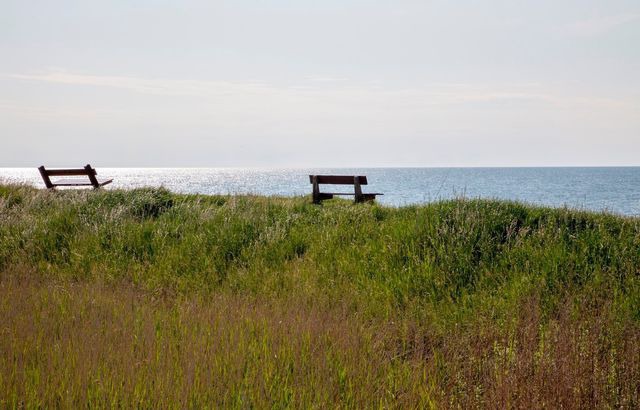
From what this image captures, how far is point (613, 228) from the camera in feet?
31.9

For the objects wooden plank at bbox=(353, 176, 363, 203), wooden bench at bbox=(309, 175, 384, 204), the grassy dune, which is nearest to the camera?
the grassy dune

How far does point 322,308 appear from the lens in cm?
617

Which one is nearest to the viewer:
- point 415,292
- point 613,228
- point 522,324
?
point 522,324

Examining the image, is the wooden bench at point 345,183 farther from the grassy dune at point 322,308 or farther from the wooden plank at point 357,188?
the grassy dune at point 322,308

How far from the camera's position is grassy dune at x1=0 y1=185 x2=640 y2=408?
3973 mm

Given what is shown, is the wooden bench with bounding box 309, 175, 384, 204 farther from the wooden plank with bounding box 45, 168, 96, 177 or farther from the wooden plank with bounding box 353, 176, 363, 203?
the wooden plank with bounding box 45, 168, 96, 177

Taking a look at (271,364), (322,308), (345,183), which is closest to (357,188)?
(345,183)

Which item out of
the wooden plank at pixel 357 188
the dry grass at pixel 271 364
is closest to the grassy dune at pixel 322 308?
the dry grass at pixel 271 364

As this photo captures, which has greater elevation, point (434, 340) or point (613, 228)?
point (613, 228)

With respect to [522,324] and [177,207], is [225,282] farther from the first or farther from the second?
[177,207]

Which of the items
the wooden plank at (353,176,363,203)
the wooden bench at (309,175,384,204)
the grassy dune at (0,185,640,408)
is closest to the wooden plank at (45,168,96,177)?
the grassy dune at (0,185,640,408)

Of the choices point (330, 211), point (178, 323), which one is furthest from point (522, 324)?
point (330, 211)

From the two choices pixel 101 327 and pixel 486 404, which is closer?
pixel 486 404

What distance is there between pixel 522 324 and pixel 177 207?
9694mm
